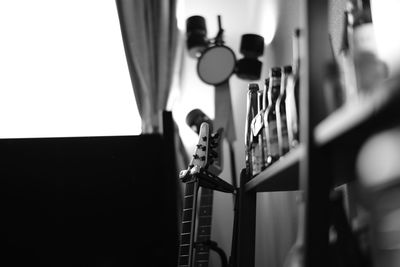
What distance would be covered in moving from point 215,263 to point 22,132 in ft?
4.10

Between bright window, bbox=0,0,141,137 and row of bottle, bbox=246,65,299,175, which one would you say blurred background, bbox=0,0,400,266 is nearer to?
bright window, bbox=0,0,141,137

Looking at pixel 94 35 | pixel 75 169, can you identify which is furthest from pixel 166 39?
pixel 75 169

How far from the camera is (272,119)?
1439mm

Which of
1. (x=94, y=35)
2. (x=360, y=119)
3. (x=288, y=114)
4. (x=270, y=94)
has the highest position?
(x=94, y=35)

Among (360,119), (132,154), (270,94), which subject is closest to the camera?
(360,119)

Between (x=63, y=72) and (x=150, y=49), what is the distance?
1.65 feet

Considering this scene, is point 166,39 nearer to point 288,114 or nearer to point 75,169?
point 75,169

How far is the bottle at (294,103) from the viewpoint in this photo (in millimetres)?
1221

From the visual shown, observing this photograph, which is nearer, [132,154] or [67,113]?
[132,154]

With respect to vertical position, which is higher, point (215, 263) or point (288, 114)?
point (288, 114)

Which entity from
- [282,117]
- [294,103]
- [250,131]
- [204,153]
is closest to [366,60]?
[294,103]

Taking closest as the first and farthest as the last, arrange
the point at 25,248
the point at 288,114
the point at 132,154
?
the point at 288,114, the point at 25,248, the point at 132,154

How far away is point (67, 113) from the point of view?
294 cm

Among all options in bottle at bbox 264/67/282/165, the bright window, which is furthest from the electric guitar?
the bright window
